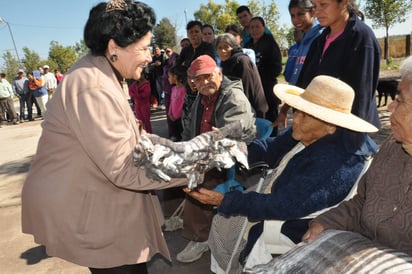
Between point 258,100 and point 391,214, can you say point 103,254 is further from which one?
point 258,100

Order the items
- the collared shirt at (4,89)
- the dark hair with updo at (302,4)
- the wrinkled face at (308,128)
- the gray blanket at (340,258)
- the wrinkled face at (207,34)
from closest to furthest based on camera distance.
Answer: the gray blanket at (340,258)
the wrinkled face at (308,128)
the dark hair with updo at (302,4)
the wrinkled face at (207,34)
the collared shirt at (4,89)

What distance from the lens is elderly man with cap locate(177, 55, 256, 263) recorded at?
105 inches

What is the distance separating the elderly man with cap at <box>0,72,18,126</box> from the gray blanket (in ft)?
43.5

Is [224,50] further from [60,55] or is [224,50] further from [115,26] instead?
[60,55]

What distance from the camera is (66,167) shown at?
1.49 m

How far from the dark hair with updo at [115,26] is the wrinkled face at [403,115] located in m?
1.25

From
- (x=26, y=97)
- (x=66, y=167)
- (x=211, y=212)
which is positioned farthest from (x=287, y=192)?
(x=26, y=97)

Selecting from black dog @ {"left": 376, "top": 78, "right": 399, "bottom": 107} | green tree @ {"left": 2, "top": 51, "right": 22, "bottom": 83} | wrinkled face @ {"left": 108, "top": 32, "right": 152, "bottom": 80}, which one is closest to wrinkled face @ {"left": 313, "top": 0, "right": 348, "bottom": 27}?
wrinkled face @ {"left": 108, "top": 32, "right": 152, "bottom": 80}

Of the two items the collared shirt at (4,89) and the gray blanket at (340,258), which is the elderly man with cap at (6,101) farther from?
the gray blanket at (340,258)

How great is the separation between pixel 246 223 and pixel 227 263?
39 cm

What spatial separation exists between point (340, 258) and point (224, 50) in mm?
3270

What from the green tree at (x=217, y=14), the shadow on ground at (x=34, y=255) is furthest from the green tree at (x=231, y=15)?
the shadow on ground at (x=34, y=255)

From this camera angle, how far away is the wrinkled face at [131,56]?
151 cm

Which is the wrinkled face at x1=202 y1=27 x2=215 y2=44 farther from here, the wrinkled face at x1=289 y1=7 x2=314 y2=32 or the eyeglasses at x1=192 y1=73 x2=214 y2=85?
the eyeglasses at x1=192 y1=73 x2=214 y2=85
